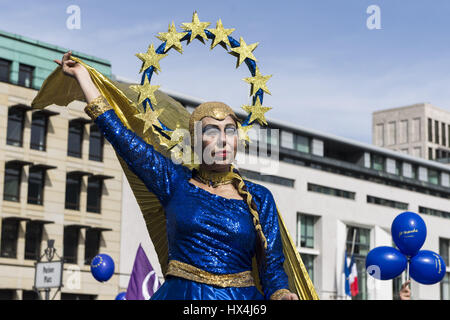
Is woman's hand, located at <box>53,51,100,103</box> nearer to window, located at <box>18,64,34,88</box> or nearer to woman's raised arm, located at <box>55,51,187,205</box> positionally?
woman's raised arm, located at <box>55,51,187,205</box>

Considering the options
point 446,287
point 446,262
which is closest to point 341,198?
point 446,262

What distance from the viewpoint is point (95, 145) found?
Answer: 4369cm

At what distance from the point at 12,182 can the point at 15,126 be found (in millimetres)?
2851

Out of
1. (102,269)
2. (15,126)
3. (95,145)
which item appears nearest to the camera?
(102,269)

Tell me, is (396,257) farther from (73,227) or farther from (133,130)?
(73,227)

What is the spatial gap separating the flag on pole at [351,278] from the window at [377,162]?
1130cm

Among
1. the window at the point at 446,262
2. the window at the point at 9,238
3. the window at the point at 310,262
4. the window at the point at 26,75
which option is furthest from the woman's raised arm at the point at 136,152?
the window at the point at 446,262

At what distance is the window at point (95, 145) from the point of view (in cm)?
4350

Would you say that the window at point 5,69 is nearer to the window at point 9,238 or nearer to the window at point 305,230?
the window at point 9,238

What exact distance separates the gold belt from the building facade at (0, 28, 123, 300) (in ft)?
113

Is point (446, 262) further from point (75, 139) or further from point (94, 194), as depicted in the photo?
point (75, 139)

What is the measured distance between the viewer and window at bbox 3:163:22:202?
39706mm

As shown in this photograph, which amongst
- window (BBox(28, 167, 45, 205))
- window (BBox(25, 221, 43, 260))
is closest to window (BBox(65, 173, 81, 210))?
window (BBox(28, 167, 45, 205))
